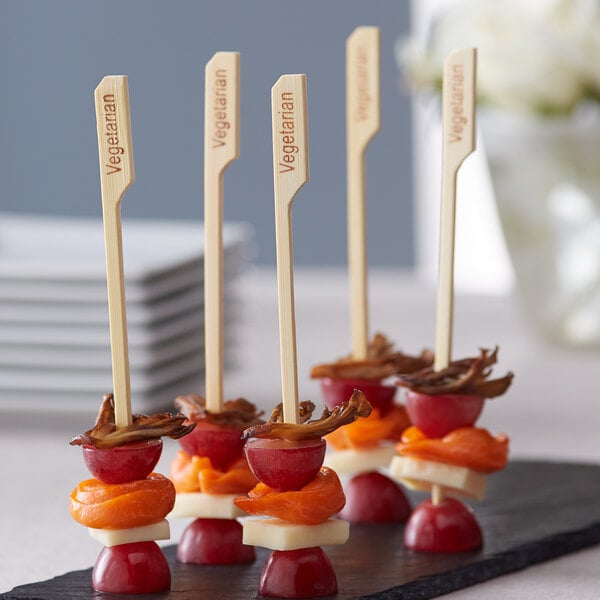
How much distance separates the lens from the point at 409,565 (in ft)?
2.77

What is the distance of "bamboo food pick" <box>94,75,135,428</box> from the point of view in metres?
0.75

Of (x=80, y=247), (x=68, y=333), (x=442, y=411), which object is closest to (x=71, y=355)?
(x=68, y=333)

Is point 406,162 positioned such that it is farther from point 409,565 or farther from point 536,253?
point 409,565

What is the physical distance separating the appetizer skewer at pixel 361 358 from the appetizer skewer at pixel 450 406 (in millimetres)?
54

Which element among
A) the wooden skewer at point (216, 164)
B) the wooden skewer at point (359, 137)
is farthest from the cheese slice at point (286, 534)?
the wooden skewer at point (359, 137)

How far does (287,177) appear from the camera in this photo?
756 millimetres

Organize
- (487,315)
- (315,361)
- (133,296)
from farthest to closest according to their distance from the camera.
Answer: (487,315) → (315,361) → (133,296)

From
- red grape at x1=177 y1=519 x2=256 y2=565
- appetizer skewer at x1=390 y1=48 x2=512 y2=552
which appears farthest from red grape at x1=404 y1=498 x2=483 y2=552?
red grape at x1=177 y1=519 x2=256 y2=565

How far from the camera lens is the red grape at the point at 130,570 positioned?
77 cm

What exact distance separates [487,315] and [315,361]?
1.27 feet

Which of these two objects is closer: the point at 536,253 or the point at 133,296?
the point at 133,296

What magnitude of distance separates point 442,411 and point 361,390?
9 cm

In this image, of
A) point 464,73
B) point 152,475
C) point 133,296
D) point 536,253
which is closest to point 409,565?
point 152,475

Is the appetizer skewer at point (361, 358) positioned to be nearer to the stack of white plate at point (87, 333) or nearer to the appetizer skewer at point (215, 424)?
the appetizer skewer at point (215, 424)
